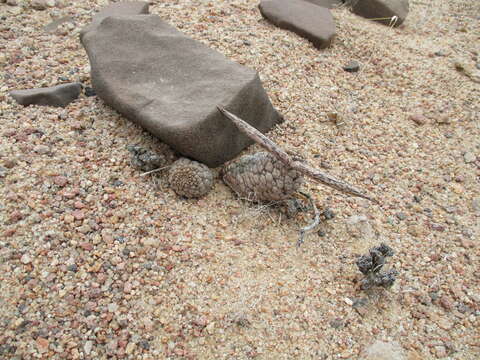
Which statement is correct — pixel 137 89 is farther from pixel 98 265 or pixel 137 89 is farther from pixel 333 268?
pixel 333 268

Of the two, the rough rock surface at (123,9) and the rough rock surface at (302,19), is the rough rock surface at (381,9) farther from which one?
the rough rock surface at (123,9)

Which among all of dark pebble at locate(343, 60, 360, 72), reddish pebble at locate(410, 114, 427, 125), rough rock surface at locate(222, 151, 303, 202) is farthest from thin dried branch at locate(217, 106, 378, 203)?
dark pebble at locate(343, 60, 360, 72)

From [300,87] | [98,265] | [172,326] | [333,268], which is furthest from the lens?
[300,87]

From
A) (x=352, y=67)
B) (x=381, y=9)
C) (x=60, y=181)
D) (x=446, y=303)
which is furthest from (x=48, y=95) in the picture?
(x=381, y=9)

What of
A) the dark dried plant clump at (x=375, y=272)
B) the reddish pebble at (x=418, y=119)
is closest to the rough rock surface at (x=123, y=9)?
the reddish pebble at (x=418, y=119)

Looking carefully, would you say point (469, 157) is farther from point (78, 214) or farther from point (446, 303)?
point (78, 214)

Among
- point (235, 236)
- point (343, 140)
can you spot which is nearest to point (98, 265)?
point (235, 236)
